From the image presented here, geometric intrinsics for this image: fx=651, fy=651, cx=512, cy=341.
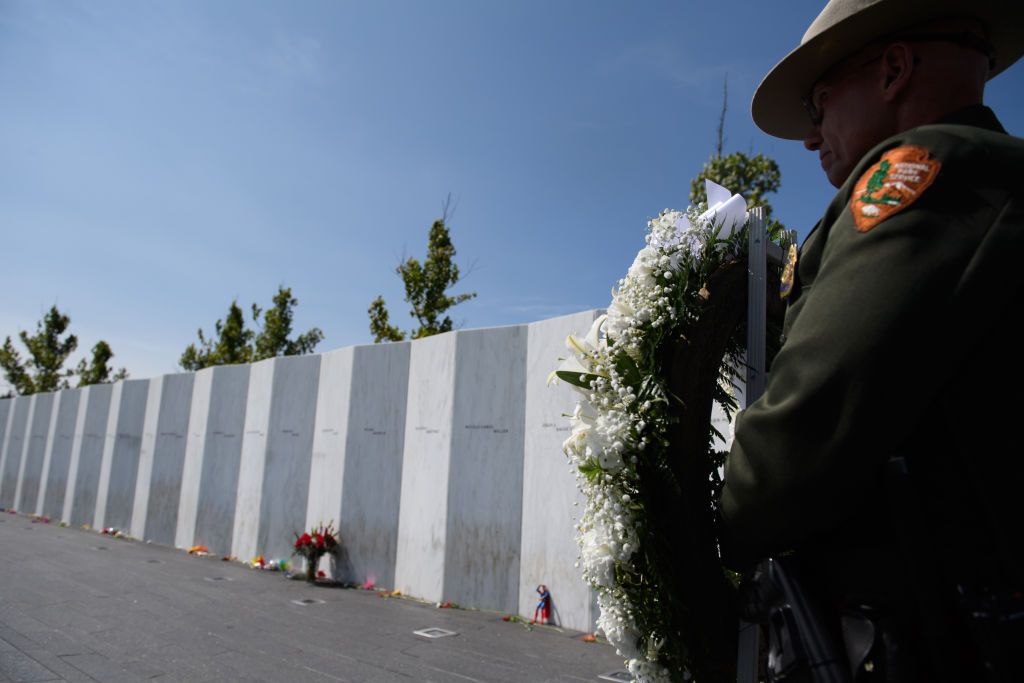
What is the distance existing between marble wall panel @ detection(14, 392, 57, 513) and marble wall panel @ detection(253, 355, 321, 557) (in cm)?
1366

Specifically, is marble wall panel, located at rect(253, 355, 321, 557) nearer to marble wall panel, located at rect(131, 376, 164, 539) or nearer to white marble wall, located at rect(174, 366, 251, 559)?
white marble wall, located at rect(174, 366, 251, 559)

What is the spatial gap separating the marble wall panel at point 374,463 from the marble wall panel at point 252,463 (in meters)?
2.51

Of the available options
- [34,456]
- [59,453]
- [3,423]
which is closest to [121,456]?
[59,453]

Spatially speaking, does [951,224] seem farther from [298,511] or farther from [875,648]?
[298,511]

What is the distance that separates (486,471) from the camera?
7262mm

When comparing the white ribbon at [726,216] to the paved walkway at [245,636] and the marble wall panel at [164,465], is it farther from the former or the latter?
the marble wall panel at [164,465]

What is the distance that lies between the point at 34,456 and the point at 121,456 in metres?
7.13

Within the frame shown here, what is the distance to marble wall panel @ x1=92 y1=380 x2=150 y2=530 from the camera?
15.2m

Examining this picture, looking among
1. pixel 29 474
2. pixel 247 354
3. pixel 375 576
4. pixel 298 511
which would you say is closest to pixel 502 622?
pixel 375 576

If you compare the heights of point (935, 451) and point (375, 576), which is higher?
point (935, 451)

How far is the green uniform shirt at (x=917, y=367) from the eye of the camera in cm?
109

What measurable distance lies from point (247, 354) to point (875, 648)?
27442 mm

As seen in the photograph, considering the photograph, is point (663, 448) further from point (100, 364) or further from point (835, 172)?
point (100, 364)

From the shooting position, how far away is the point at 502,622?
642 centimetres
